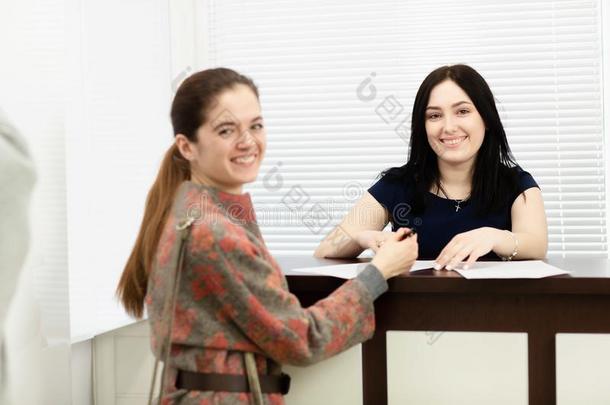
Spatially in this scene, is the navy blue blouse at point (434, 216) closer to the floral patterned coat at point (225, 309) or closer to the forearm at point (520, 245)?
the forearm at point (520, 245)

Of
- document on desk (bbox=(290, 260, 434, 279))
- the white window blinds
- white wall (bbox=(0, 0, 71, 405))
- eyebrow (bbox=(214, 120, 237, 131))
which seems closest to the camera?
eyebrow (bbox=(214, 120, 237, 131))

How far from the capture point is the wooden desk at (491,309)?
129 cm

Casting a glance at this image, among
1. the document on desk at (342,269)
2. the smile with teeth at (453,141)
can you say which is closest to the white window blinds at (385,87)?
the smile with teeth at (453,141)

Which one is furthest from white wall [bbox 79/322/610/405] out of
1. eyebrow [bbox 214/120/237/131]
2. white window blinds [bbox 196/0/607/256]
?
white window blinds [bbox 196/0/607/256]

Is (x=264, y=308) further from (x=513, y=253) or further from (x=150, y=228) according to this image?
(x=513, y=253)

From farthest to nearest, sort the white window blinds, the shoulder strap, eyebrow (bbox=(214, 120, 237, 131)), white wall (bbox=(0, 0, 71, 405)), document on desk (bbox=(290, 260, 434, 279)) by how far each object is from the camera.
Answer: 1. the white window blinds
2. white wall (bbox=(0, 0, 71, 405))
3. document on desk (bbox=(290, 260, 434, 279))
4. eyebrow (bbox=(214, 120, 237, 131))
5. the shoulder strap

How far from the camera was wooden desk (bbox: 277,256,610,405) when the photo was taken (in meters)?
1.29

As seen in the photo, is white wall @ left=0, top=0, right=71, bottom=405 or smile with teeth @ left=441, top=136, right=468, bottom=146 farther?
smile with teeth @ left=441, top=136, right=468, bottom=146

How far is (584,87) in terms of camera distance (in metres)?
2.91

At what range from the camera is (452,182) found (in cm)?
215

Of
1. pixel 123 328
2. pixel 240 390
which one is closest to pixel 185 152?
pixel 240 390

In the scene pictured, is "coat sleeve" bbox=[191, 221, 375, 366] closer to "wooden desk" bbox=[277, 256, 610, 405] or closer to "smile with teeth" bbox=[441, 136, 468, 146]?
"wooden desk" bbox=[277, 256, 610, 405]

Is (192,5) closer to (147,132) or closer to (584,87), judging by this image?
(147,132)

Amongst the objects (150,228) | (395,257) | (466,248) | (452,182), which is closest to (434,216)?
(452,182)
